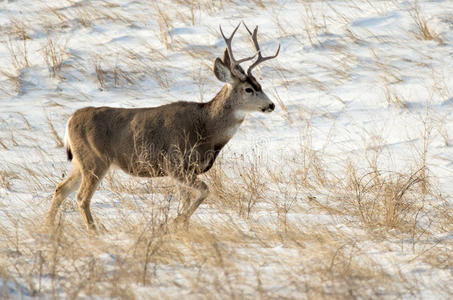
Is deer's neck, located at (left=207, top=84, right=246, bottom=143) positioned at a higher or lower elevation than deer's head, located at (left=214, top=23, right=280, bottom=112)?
→ lower

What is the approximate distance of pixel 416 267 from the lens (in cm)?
482

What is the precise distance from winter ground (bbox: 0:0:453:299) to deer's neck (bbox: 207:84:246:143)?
537 millimetres

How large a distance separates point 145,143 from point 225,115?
0.90 meters

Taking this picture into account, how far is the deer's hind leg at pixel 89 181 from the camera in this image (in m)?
6.54

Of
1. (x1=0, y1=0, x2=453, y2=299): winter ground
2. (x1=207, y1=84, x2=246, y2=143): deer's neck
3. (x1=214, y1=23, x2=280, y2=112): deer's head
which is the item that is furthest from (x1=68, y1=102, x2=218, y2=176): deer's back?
(x1=214, y1=23, x2=280, y2=112): deer's head

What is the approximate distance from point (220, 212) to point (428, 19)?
7704 mm

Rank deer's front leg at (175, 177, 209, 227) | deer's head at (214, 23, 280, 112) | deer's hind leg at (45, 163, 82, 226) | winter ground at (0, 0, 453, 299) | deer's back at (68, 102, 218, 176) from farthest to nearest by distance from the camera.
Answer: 1. deer's head at (214, 23, 280, 112)
2. deer's hind leg at (45, 163, 82, 226)
3. deer's back at (68, 102, 218, 176)
4. deer's front leg at (175, 177, 209, 227)
5. winter ground at (0, 0, 453, 299)

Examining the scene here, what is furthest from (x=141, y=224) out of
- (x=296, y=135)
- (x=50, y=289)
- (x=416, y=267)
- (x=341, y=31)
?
(x=341, y=31)

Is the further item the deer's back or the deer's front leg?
the deer's back

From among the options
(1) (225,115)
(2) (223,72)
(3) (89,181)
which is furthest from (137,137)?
(2) (223,72)

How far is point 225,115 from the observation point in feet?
23.0

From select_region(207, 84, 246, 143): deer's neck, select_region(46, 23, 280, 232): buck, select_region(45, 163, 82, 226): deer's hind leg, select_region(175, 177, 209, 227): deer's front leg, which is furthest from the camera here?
select_region(207, 84, 246, 143): deer's neck

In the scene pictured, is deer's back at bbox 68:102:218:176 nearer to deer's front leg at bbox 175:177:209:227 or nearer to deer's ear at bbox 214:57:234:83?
deer's front leg at bbox 175:177:209:227

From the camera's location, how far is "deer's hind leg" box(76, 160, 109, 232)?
6539mm
